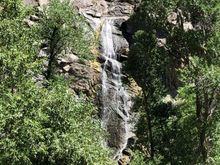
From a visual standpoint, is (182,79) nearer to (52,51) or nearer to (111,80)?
(52,51)

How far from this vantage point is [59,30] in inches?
1778

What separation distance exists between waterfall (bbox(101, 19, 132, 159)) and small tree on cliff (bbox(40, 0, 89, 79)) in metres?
10.4

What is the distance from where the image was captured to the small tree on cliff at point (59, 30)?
45.1 metres

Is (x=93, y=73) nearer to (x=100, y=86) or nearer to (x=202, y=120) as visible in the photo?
(x=100, y=86)

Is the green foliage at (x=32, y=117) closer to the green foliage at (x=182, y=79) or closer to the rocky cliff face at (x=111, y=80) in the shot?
the green foliage at (x=182, y=79)

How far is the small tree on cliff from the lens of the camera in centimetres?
4512

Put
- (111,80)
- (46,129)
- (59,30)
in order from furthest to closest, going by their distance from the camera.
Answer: (111,80) → (59,30) → (46,129)

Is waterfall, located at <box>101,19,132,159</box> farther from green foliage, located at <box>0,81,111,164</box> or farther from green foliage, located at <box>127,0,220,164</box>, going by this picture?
green foliage, located at <box>0,81,111,164</box>

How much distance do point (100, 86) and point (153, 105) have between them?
10.3 m

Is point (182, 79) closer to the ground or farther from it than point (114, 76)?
farther from it

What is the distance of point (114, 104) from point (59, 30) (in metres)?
13.9

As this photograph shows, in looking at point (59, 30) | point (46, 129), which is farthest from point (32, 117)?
point (59, 30)

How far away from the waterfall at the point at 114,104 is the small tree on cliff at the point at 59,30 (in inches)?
408

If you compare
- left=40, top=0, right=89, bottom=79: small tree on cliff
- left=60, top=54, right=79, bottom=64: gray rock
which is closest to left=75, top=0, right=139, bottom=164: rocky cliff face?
left=60, top=54, right=79, bottom=64: gray rock
